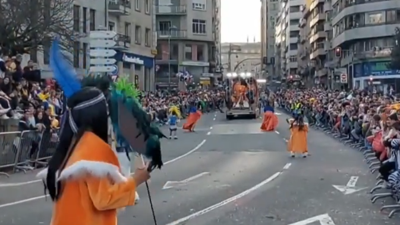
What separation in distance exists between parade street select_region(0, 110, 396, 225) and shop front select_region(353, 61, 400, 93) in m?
51.0

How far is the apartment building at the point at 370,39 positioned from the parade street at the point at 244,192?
53.2m

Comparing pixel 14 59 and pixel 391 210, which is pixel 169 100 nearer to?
pixel 14 59

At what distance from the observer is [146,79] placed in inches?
2854

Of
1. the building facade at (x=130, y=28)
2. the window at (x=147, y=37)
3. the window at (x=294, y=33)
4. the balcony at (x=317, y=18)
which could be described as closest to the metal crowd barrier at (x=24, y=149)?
the building facade at (x=130, y=28)

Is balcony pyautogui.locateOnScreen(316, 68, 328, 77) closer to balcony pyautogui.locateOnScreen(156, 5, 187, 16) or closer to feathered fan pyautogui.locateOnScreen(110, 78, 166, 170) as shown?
balcony pyautogui.locateOnScreen(156, 5, 187, 16)

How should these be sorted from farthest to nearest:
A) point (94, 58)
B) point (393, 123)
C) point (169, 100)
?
point (169, 100) < point (94, 58) < point (393, 123)

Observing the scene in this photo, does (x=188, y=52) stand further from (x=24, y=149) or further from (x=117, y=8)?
(x=24, y=149)

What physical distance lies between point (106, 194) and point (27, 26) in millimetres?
24772

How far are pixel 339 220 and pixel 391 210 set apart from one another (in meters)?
1.45

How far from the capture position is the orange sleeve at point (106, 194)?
15.6 feet

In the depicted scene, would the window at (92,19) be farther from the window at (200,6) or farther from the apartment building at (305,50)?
the apartment building at (305,50)

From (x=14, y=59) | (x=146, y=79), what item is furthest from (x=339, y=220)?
(x=146, y=79)

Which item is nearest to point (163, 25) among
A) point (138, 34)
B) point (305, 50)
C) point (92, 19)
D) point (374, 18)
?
point (374, 18)

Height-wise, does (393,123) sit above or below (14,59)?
below
